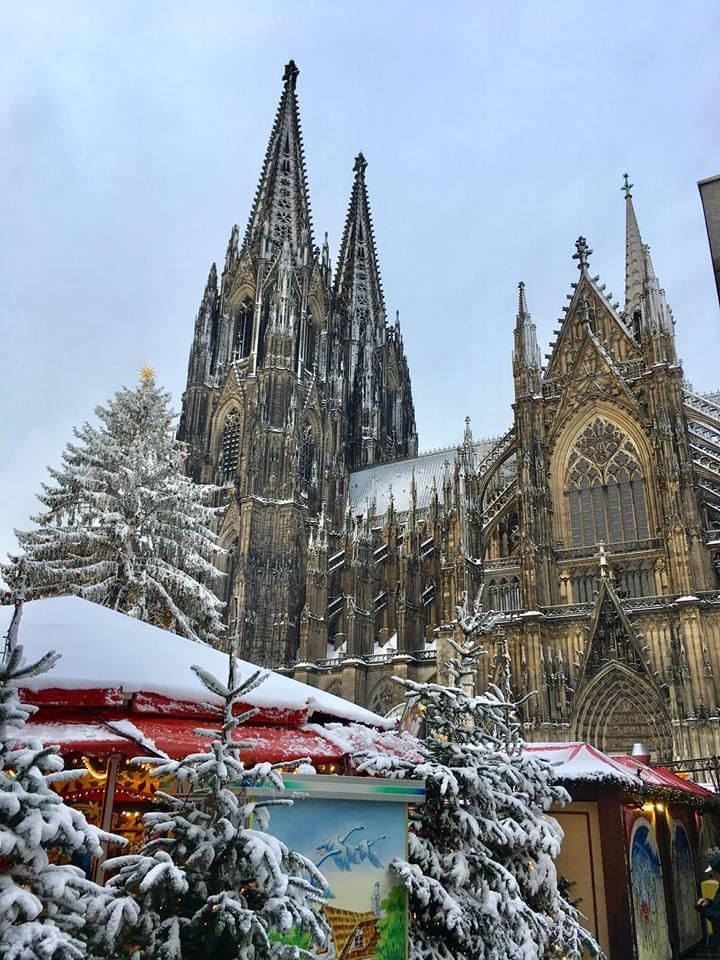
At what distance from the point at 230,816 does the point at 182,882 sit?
0.40 metres

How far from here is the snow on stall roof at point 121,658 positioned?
5543 mm

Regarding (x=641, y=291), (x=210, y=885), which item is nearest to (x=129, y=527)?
(x=210, y=885)

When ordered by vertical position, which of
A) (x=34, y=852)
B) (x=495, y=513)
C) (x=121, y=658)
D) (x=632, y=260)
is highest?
(x=632, y=260)

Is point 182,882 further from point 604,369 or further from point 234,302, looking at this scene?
point 234,302

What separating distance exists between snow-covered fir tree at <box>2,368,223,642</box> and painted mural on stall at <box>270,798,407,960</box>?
1175 cm

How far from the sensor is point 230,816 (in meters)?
3.78

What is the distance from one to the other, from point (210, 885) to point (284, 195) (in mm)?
46565

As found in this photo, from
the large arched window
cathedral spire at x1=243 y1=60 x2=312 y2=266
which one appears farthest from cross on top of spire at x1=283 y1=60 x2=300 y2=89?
the large arched window

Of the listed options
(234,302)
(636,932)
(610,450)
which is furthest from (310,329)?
(636,932)

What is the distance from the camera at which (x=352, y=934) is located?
4770 millimetres

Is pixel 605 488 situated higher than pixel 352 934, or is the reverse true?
pixel 605 488

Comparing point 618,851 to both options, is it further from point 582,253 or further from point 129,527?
point 582,253

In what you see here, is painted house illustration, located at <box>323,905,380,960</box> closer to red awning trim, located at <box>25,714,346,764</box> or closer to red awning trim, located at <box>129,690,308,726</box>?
red awning trim, located at <box>25,714,346,764</box>

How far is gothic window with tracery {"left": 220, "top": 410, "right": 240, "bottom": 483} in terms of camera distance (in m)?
38.1
